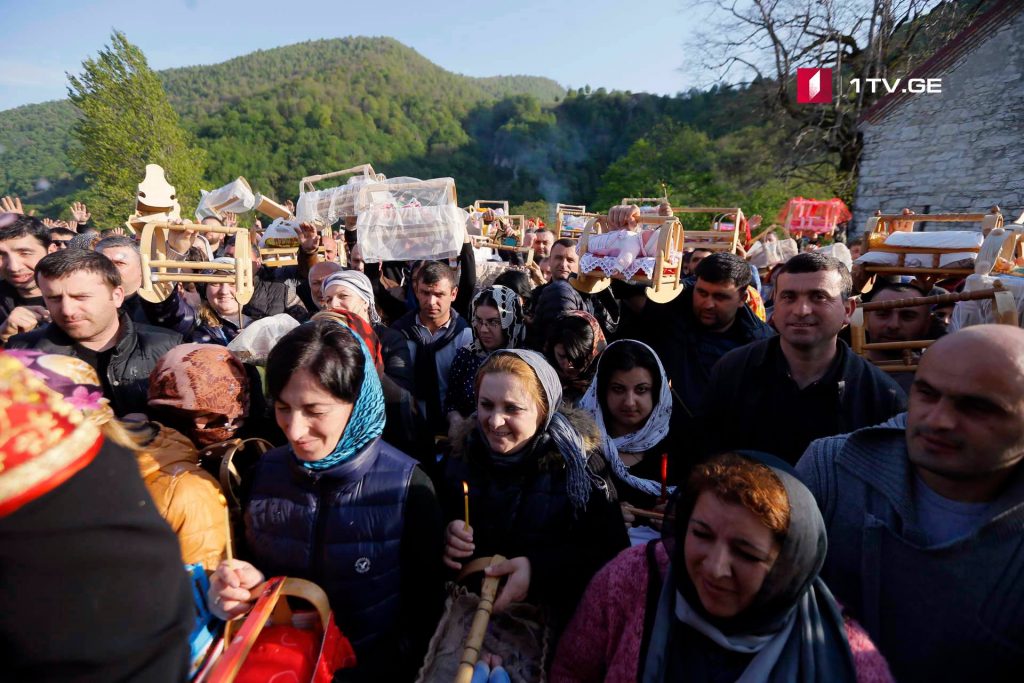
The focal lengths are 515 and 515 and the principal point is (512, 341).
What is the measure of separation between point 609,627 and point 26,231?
4617 mm

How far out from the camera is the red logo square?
20.3 metres

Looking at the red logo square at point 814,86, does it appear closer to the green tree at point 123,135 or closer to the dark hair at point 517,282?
the dark hair at point 517,282

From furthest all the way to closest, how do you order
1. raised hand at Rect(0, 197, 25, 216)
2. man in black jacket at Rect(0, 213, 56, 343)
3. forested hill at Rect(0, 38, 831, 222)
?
forested hill at Rect(0, 38, 831, 222) → raised hand at Rect(0, 197, 25, 216) → man in black jacket at Rect(0, 213, 56, 343)

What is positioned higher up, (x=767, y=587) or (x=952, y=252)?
(x=952, y=252)

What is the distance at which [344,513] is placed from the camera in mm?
1690

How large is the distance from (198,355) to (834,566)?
2382 millimetres

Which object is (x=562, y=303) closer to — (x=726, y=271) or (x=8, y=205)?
(x=726, y=271)

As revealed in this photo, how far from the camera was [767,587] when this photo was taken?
1.30m

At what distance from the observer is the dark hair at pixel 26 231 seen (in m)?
3.62

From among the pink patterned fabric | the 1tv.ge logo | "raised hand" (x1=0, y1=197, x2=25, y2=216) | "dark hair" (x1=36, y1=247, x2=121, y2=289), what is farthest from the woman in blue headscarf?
the 1tv.ge logo

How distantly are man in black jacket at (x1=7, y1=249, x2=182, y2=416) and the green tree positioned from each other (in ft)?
88.7

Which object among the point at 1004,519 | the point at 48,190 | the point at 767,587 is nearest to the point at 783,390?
the point at 1004,519

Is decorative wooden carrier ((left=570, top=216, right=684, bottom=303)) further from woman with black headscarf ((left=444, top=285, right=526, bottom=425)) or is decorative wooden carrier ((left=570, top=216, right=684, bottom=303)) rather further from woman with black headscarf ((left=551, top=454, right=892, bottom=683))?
woman with black headscarf ((left=551, top=454, right=892, bottom=683))

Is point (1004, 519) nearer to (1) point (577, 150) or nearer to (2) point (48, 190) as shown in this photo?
(2) point (48, 190)
